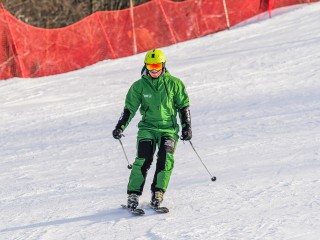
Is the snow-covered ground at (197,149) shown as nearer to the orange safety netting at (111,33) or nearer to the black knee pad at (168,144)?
the black knee pad at (168,144)

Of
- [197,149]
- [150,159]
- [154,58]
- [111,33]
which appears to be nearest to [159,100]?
[154,58]

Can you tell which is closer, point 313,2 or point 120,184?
point 120,184

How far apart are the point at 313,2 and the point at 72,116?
9.72 metres

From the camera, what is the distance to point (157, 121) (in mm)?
6609

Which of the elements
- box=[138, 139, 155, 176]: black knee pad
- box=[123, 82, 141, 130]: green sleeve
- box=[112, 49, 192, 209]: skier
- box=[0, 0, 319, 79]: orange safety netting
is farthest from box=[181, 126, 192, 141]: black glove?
box=[0, 0, 319, 79]: orange safety netting

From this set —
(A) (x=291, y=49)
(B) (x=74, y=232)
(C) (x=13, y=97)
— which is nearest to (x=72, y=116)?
(C) (x=13, y=97)

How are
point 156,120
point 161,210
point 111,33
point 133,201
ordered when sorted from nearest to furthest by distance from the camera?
point 161,210 → point 133,201 → point 156,120 → point 111,33

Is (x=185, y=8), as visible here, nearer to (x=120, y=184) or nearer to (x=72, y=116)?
(x=72, y=116)

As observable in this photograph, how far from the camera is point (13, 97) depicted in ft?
Answer: 51.1

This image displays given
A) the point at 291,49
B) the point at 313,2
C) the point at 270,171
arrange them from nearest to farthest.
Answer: the point at 270,171 < the point at 291,49 < the point at 313,2

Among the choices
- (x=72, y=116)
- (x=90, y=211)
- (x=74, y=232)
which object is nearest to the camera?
(x=74, y=232)

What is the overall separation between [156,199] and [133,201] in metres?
0.21

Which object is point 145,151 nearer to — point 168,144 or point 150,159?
point 150,159

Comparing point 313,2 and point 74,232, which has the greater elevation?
point 74,232
